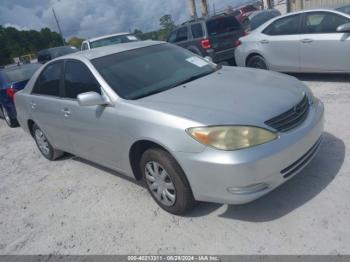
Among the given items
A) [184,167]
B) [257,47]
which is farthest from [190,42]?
[184,167]

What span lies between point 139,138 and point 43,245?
56.6 inches

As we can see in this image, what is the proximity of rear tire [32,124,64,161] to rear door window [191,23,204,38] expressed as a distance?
582cm

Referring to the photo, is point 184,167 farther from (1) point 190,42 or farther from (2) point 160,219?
(1) point 190,42

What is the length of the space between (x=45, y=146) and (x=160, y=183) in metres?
2.99

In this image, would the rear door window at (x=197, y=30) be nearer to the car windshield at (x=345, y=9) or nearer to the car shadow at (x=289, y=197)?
the car windshield at (x=345, y=9)

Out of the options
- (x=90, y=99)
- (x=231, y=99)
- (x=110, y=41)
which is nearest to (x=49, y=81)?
(x=90, y=99)

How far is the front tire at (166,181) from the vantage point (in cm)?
324

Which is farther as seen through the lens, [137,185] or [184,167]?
[137,185]

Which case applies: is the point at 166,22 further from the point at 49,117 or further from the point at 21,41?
the point at 21,41

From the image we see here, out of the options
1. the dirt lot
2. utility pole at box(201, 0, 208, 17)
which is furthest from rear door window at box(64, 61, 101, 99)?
utility pole at box(201, 0, 208, 17)

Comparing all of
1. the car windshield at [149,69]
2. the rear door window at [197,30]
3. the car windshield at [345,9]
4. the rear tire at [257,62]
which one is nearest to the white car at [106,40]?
the rear door window at [197,30]

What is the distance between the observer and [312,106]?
12.1 ft

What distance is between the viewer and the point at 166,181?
3459 millimetres

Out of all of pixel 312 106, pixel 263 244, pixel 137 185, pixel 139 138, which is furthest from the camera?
pixel 137 185
